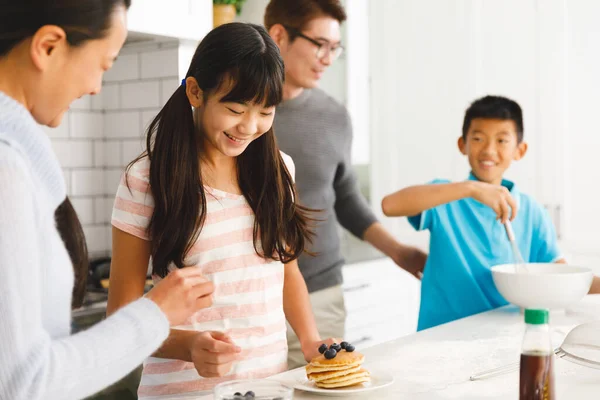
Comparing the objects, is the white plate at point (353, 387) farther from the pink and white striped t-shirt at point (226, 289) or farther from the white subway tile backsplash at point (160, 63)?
the white subway tile backsplash at point (160, 63)

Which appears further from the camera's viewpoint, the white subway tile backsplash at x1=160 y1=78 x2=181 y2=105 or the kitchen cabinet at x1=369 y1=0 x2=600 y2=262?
the kitchen cabinet at x1=369 y1=0 x2=600 y2=262

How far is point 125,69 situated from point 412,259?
1291 mm

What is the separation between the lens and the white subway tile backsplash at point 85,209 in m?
2.77

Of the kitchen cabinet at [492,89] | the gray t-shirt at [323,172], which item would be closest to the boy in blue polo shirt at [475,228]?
the gray t-shirt at [323,172]

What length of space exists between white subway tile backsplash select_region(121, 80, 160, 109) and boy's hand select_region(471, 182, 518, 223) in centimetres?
127

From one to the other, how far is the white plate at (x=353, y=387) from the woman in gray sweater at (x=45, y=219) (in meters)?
0.35

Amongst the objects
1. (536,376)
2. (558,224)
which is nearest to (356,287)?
(558,224)

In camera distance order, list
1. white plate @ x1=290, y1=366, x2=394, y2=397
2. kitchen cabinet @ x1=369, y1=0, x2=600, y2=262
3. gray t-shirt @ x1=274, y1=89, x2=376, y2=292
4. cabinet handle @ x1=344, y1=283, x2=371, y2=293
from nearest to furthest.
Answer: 1. white plate @ x1=290, y1=366, x2=394, y2=397
2. gray t-shirt @ x1=274, y1=89, x2=376, y2=292
3. kitchen cabinet @ x1=369, y1=0, x2=600, y2=262
4. cabinet handle @ x1=344, y1=283, x2=371, y2=293

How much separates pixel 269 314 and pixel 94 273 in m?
1.17

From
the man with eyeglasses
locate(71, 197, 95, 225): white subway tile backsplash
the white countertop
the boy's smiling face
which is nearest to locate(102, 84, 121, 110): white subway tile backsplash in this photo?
locate(71, 197, 95, 225): white subway tile backsplash

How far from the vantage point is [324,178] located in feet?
7.83

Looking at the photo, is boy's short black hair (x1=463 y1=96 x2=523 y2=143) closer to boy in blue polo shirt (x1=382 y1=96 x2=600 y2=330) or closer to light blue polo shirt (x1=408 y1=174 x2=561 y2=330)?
boy in blue polo shirt (x1=382 y1=96 x2=600 y2=330)

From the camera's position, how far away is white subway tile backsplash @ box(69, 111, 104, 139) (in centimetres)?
276

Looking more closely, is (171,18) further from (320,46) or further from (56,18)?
(56,18)
